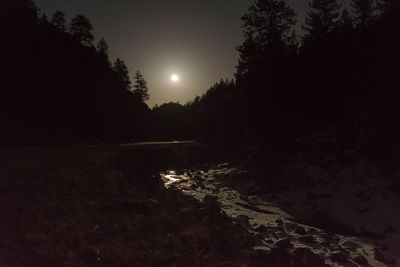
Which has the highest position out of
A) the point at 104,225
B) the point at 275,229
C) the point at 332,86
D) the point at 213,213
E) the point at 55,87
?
the point at 55,87

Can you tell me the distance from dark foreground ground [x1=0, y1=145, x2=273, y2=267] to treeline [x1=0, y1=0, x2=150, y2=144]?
20.9 m

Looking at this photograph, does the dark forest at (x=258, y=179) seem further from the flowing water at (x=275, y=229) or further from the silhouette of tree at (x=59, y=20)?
the silhouette of tree at (x=59, y=20)

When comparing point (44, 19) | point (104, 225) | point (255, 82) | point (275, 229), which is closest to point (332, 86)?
point (255, 82)

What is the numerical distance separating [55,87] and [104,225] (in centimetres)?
3914

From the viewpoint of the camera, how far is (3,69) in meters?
34.6

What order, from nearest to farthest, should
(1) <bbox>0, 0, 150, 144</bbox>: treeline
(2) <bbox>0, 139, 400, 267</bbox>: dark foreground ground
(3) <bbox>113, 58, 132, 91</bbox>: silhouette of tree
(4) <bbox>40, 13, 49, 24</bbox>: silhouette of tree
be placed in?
1. (2) <bbox>0, 139, 400, 267</bbox>: dark foreground ground
2. (1) <bbox>0, 0, 150, 144</bbox>: treeline
3. (4) <bbox>40, 13, 49, 24</bbox>: silhouette of tree
4. (3) <bbox>113, 58, 132, 91</bbox>: silhouette of tree

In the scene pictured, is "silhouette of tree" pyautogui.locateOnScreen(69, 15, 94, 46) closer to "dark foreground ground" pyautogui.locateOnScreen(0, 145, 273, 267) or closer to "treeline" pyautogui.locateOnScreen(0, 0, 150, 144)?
"treeline" pyautogui.locateOnScreen(0, 0, 150, 144)

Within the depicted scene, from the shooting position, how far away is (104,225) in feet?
23.4

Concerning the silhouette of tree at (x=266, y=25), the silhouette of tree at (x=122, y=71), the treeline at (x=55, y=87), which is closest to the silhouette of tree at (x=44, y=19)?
the treeline at (x=55, y=87)

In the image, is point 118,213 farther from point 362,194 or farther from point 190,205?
point 362,194

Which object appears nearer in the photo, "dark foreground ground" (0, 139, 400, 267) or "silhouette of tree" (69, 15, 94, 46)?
"dark foreground ground" (0, 139, 400, 267)

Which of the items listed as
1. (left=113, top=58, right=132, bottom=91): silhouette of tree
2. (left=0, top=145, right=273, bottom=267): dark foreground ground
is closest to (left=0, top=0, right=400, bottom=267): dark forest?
(left=0, top=145, right=273, bottom=267): dark foreground ground

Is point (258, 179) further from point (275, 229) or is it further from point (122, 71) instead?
point (122, 71)

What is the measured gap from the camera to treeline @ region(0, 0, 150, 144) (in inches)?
1283
